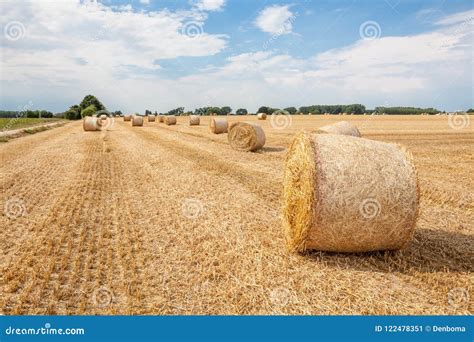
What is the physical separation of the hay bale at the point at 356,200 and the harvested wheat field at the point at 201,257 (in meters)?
0.37

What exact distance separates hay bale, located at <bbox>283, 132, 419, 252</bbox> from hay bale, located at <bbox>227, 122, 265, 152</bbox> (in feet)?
44.3

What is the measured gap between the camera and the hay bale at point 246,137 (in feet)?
65.6

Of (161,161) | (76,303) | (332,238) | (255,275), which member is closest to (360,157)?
(332,238)

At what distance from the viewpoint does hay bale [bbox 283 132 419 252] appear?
6055 mm

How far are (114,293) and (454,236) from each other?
20.4 ft

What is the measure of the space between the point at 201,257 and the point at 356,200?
2.71m
